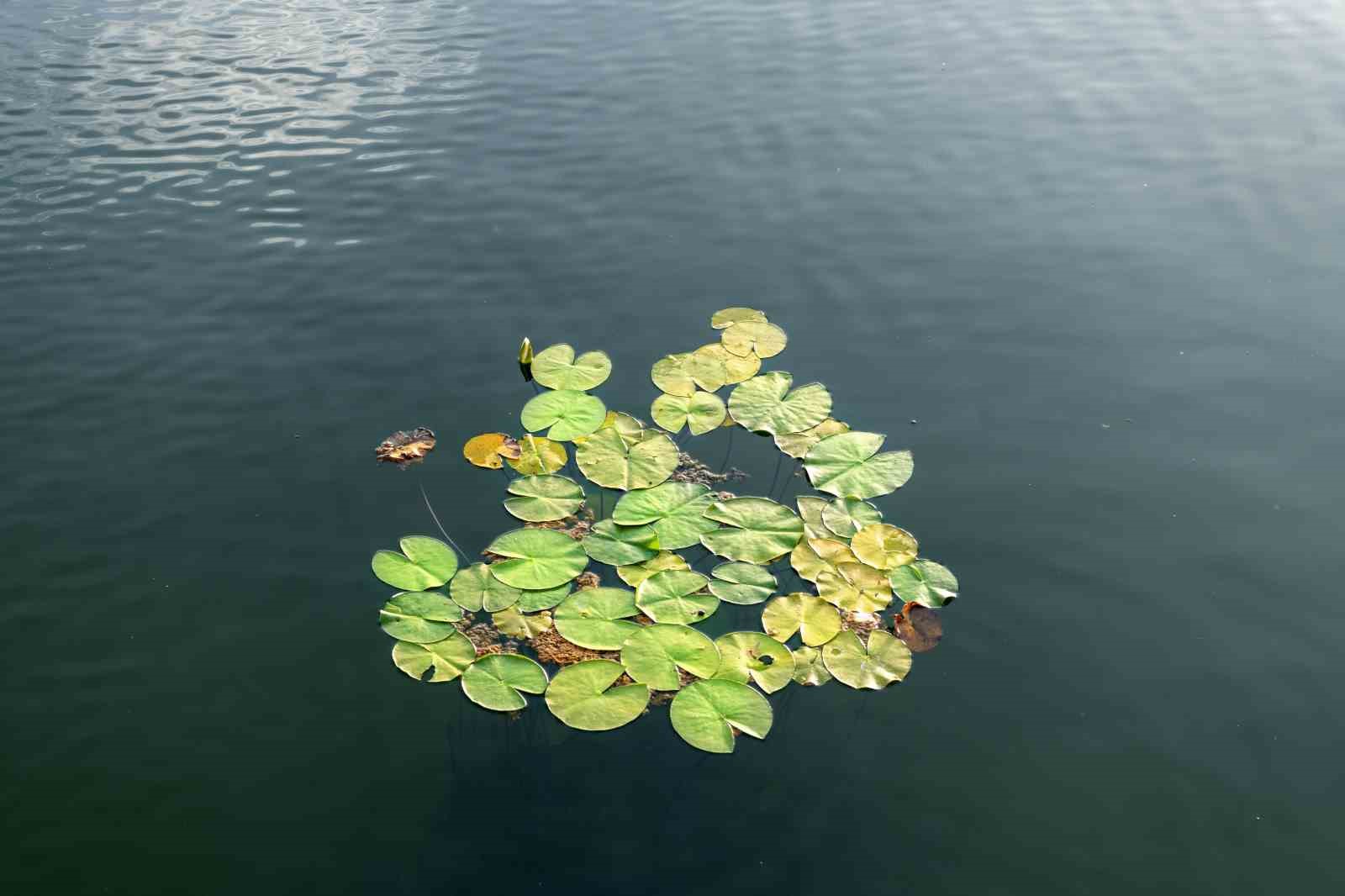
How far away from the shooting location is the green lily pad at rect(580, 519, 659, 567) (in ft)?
11.9

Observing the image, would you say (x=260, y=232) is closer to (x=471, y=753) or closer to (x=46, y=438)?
(x=46, y=438)

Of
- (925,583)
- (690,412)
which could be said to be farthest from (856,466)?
(690,412)

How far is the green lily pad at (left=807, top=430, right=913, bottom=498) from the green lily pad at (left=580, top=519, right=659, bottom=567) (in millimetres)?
688

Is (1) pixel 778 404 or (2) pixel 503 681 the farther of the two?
(1) pixel 778 404

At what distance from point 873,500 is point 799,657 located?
83 centimetres

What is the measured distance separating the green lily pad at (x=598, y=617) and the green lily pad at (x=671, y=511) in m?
0.29

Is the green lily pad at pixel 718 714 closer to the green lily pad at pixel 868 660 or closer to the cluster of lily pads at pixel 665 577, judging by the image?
the cluster of lily pads at pixel 665 577

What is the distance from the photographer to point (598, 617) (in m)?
3.44

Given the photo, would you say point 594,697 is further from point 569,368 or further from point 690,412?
point 569,368

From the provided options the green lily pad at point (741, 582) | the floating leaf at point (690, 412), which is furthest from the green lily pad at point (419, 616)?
the floating leaf at point (690, 412)

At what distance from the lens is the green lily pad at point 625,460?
13.0 ft

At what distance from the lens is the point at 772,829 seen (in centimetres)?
296

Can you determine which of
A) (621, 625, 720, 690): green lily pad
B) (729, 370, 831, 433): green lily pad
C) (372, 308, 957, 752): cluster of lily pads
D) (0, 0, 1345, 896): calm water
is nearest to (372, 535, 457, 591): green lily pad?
(372, 308, 957, 752): cluster of lily pads

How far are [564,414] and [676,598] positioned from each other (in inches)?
43.3
